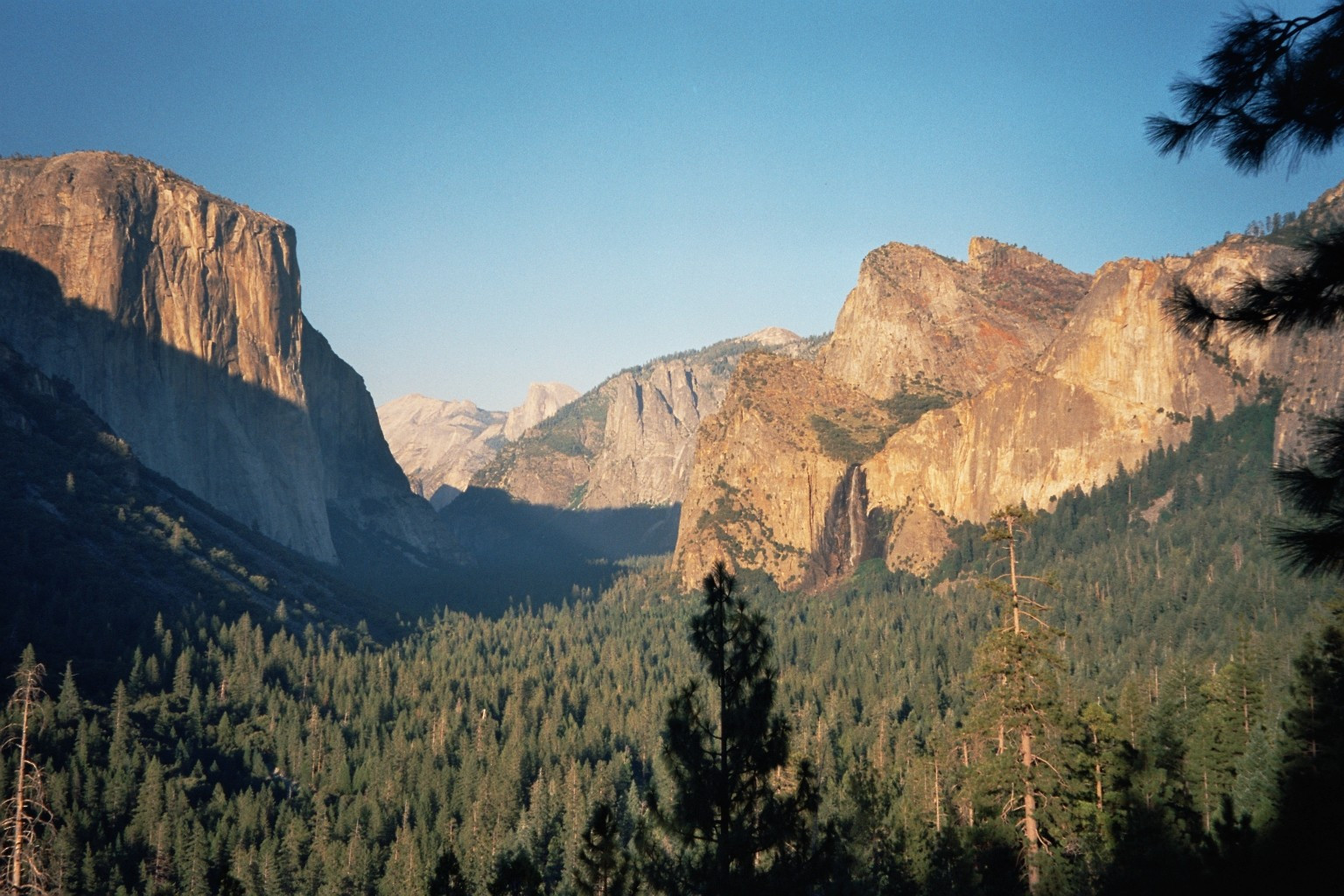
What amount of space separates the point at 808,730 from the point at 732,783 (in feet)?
266

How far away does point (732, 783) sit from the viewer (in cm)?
2669

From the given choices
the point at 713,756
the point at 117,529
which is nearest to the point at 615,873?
the point at 713,756

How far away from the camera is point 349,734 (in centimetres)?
11531

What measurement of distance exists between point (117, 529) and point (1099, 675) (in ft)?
404

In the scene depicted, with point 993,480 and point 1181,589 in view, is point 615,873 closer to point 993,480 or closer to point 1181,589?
point 1181,589

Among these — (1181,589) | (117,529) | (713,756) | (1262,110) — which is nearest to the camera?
(1262,110)

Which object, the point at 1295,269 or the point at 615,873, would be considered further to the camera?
the point at 615,873

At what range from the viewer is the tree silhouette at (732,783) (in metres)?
26.4

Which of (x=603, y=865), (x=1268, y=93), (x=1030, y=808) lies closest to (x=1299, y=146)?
(x=1268, y=93)

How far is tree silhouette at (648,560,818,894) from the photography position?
26391mm

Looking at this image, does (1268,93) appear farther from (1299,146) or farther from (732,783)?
(732,783)

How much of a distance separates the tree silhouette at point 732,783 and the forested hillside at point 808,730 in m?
1.21

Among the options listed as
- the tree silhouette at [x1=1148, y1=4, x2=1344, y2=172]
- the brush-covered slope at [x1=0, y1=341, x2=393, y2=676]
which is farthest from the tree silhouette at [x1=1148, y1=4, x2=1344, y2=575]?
the brush-covered slope at [x1=0, y1=341, x2=393, y2=676]

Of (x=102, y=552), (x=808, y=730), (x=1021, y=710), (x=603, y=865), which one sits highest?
(x=102, y=552)
